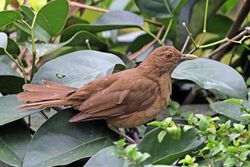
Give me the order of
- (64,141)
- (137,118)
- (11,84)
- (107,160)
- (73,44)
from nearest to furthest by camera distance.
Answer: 1. (107,160)
2. (64,141)
3. (137,118)
4. (11,84)
5. (73,44)

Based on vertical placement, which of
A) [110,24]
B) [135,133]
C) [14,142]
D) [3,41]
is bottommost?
[135,133]

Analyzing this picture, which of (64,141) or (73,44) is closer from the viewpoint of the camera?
(64,141)

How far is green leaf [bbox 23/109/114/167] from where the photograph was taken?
1.90 metres

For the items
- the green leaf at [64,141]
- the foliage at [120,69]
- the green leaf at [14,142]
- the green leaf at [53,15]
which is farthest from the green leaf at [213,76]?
the green leaf at [14,142]

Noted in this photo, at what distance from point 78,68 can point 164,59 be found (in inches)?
13.4

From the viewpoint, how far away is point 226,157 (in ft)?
5.29

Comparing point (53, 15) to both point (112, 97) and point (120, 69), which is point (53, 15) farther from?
point (112, 97)

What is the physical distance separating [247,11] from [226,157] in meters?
1.23

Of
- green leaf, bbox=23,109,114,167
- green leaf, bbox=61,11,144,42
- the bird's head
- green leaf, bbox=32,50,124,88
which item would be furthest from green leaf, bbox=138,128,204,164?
green leaf, bbox=61,11,144,42

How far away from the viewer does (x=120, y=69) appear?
2.37m

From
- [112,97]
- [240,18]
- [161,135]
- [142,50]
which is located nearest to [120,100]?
[112,97]

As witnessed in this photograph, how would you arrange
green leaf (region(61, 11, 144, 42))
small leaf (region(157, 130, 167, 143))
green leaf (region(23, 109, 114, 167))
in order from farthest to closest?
green leaf (region(61, 11, 144, 42)) → green leaf (region(23, 109, 114, 167)) → small leaf (region(157, 130, 167, 143))

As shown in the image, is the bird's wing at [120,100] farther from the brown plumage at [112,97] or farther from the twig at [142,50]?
the twig at [142,50]

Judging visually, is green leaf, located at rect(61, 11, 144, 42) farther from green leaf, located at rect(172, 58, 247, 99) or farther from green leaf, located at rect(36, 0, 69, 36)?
green leaf, located at rect(172, 58, 247, 99)
